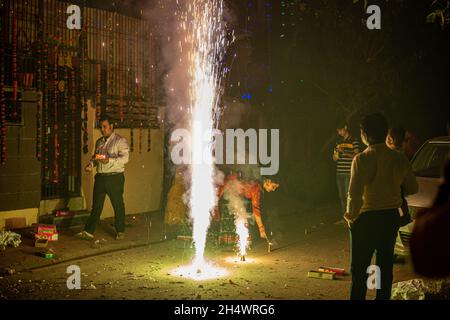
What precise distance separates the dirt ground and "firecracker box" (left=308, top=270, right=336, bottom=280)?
8 centimetres

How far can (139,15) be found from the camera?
14.3 metres

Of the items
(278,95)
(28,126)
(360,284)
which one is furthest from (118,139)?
(278,95)

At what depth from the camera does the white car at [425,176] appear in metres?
8.70

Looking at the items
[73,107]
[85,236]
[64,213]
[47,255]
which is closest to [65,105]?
[73,107]

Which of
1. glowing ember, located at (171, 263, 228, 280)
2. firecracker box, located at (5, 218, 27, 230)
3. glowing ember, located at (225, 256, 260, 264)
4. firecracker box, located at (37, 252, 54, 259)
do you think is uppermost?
firecracker box, located at (5, 218, 27, 230)

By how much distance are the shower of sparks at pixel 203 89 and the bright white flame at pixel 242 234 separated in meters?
0.69

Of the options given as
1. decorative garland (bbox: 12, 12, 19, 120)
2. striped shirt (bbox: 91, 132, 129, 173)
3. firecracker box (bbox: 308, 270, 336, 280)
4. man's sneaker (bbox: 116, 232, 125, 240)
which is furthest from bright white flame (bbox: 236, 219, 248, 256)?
decorative garland (bbox: 12, 12, 19, 120)

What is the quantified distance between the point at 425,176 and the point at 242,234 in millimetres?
3040

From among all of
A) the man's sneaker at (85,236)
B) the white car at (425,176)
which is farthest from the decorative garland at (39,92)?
the white car at (425,176)

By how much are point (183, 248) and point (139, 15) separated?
634 cm

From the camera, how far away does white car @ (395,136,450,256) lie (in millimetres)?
8695

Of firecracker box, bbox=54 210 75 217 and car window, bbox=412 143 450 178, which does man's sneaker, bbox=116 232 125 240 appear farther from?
car window, bbox=412 143 450 178

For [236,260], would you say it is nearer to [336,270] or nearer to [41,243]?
[336,270]

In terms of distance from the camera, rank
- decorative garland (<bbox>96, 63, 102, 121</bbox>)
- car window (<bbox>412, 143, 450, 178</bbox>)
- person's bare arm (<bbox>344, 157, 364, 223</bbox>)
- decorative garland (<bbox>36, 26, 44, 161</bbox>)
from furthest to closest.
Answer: decorative garland (<bbox>96, 63, 102, 121</bbox>) → decorative garland (<bbox>36, 26, 44, 161</bbox>) → car window (<bbox>412, 143, 450, 178</bbox>) → person's bare arm (<bbox>344, 157, 364, 223</bbox>)
